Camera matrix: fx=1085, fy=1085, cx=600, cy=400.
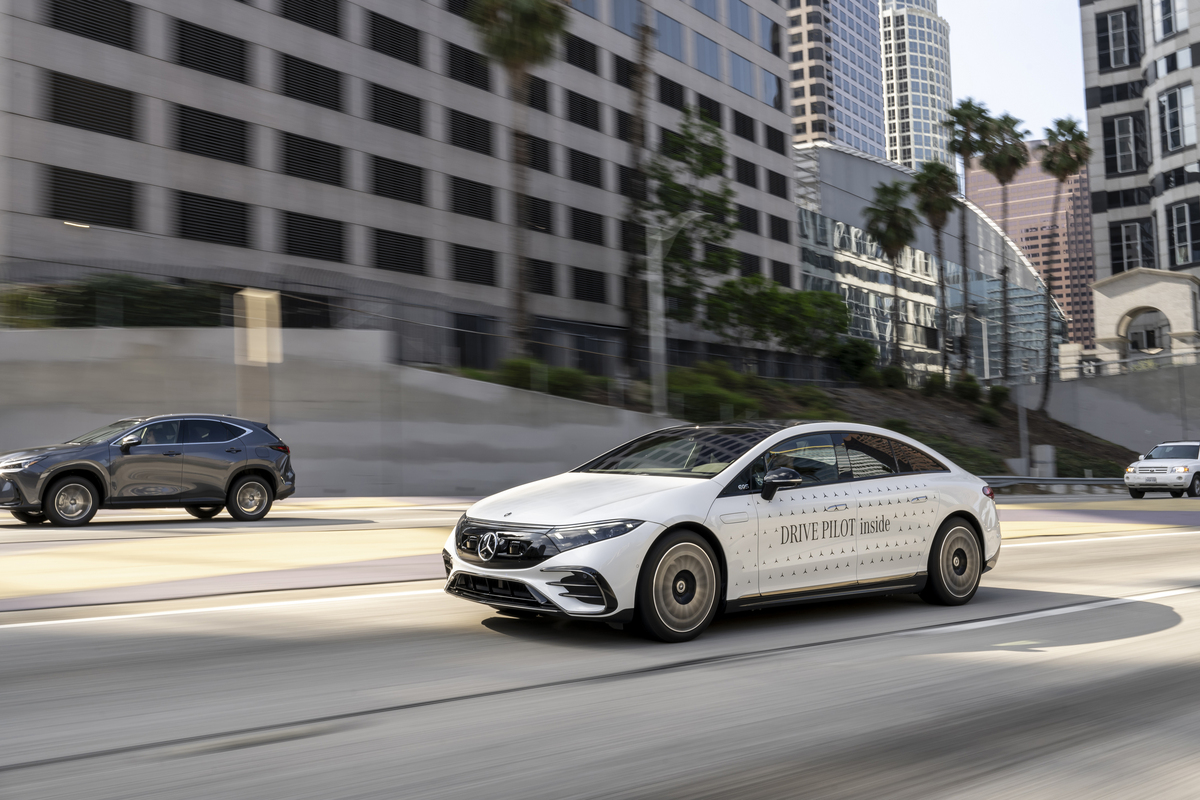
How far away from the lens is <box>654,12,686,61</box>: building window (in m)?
53.5

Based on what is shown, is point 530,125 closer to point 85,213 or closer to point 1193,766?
point 85,213

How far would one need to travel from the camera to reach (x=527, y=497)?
6.95m

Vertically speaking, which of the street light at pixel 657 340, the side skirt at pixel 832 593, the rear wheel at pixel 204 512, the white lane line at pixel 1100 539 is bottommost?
the white lane line at pixel 1100 539

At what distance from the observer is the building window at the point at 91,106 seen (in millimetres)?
29969

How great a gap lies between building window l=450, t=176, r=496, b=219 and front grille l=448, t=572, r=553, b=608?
36.5m

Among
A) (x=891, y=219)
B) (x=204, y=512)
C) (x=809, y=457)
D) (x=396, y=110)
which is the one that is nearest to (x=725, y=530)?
(x=809, y=457)

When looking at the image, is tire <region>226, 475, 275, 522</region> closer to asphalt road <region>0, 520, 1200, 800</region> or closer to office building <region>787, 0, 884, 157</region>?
asphalt road <region>0, 520, 1200, 800</region>

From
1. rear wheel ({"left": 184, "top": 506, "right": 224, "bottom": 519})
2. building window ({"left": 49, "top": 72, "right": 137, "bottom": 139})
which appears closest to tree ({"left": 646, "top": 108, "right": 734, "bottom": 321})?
building window ({"left": 49, "top": 72, "right": 137, "bottom": 139})

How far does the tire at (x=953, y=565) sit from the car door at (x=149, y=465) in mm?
11738

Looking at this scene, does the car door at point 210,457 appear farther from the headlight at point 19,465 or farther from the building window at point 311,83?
the building window at point 311,83

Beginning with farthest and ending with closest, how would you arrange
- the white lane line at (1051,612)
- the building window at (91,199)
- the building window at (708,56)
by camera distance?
the building window at (708,56)
the building window at (91,199)
the white lane line at (1051,612)

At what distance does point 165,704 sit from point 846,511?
15.1 feet

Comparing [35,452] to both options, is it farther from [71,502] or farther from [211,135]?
[211,135]

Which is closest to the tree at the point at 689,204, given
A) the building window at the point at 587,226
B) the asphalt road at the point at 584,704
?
the building window at the point at 587,226
